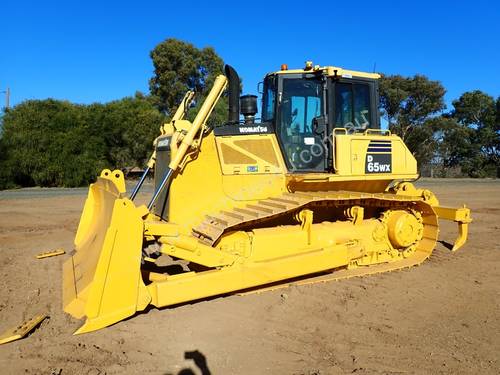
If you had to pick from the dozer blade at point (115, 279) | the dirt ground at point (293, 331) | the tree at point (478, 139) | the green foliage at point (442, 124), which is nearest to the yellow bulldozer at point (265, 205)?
the dozer blade at point (115, 279)

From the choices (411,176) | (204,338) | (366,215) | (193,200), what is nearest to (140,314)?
(204,338)

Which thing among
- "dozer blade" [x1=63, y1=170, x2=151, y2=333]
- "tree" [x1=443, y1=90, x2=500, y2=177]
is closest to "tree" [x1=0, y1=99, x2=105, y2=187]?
"dozer blade" [x1=63, y1=170, x2=151, y2=333]

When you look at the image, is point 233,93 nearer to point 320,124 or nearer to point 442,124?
point 320,124

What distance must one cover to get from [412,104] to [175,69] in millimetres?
Answer: 20444

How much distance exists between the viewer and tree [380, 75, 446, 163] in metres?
36.2

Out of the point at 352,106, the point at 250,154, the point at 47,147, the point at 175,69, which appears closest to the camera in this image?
the point at 250,154

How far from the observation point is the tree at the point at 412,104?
36.2 meters

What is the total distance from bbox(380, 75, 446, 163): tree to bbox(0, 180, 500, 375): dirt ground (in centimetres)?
3163

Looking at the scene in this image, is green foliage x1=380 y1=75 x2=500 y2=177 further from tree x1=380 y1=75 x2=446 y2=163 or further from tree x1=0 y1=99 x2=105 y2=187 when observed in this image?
tree x1=0 y1=99 x2=105 y2=187

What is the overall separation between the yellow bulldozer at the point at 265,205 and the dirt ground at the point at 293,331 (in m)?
0.28

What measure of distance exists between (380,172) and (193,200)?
2.89 meters

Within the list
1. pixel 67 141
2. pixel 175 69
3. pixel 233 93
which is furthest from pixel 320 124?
pixel 175 69

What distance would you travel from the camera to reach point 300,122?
6312 millimetres

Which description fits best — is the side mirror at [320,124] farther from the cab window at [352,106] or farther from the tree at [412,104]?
the tree at [412,104]
